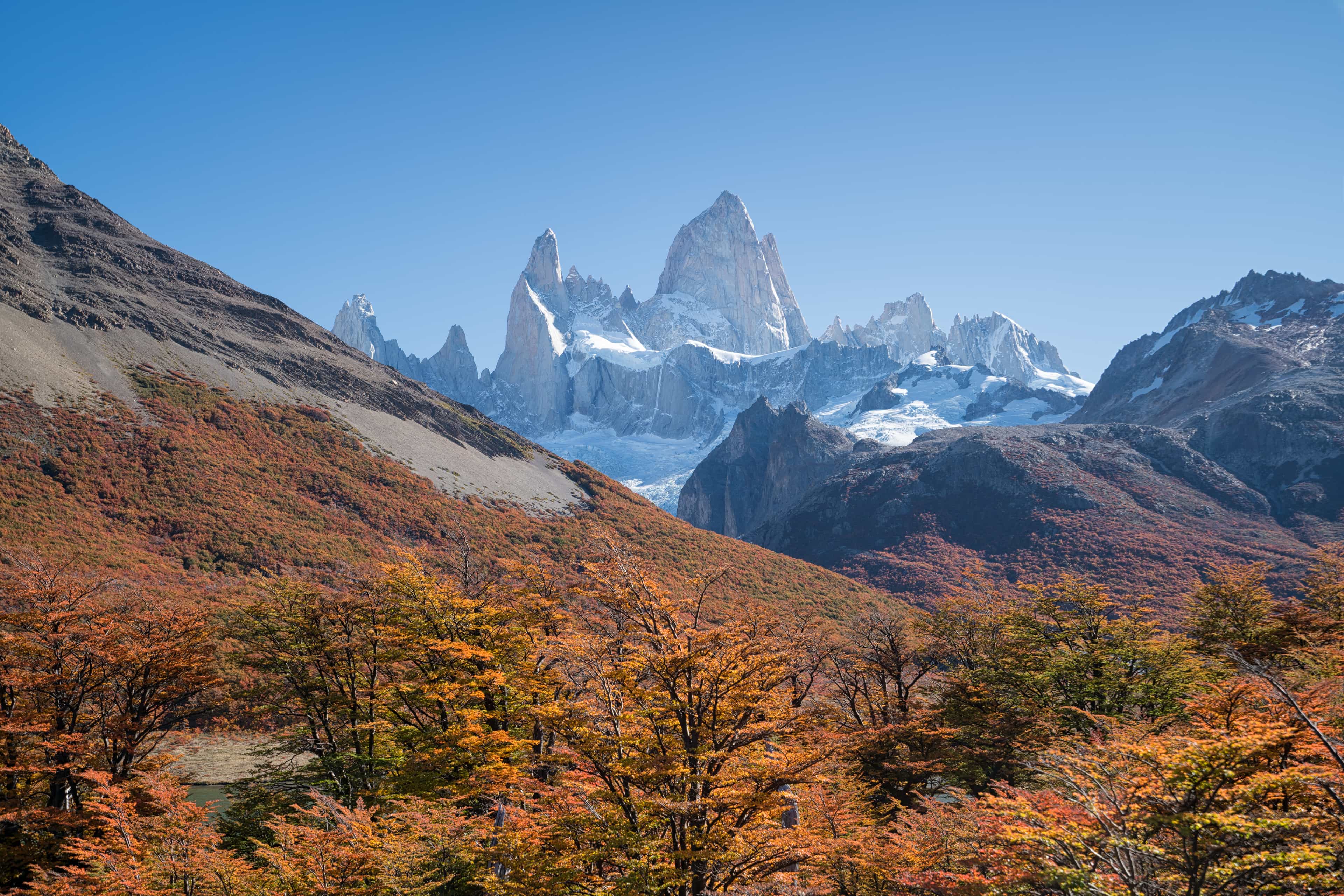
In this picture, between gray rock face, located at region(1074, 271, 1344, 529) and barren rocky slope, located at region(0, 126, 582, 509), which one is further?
gray rock face, located at region(1074, 271, 1344, 529)

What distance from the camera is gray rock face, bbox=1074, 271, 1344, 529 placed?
10150 centimetres

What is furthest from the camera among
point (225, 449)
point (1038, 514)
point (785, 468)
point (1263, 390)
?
point (785, 468)

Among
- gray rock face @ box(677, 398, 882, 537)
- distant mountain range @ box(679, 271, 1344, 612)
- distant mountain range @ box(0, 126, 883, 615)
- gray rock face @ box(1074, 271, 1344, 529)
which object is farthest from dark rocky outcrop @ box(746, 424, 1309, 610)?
distant mountain range @ box(0, 126, 883, 615)

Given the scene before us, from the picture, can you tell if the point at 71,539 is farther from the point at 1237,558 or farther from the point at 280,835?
the point at 1237,558

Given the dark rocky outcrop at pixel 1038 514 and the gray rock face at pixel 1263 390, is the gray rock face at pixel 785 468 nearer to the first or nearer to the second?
the dark rocky outcrop at pixel 1038 514

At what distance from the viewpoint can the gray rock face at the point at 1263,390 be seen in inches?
3996

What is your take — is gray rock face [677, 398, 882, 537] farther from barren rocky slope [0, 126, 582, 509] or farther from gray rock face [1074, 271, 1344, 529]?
barren rocky slope [0, 126, 582, 509]

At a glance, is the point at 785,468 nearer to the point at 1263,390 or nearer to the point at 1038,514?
the point at 1038,514

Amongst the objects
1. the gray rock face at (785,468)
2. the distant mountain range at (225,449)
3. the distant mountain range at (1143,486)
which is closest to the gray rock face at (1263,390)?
the distant mountain range at (1143,486)

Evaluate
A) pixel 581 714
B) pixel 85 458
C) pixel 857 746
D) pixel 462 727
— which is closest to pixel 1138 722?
pixel 857 746

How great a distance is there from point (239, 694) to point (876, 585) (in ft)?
304

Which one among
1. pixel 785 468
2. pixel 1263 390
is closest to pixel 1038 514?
pixel 1263 390

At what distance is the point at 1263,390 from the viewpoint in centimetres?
11931

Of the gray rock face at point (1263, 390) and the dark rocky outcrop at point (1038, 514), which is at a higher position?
the gray rock face at point (1263, 390)
